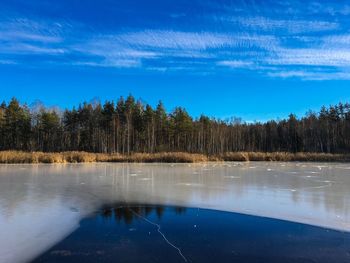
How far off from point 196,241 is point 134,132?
4644cm

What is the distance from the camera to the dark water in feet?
12.0

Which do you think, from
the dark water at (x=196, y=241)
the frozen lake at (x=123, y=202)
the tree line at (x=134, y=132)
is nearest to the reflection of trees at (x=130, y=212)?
the dark water at (x=196, y=241)

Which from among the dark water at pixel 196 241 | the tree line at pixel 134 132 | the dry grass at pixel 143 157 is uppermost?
the tree line at pixel 134 132

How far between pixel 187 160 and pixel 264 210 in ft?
61.8

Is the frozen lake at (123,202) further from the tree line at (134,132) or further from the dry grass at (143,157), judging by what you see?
the tree line at (134,132)

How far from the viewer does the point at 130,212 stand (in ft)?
19.9

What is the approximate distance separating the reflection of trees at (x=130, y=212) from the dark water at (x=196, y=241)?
16 mm

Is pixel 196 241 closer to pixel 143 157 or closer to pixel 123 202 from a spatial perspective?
pixel 123 202

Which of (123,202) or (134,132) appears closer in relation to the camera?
(123,202)

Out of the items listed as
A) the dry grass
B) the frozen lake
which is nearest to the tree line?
the dry grass

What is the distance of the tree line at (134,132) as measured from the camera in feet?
158

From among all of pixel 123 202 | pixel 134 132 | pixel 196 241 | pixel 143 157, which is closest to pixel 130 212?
pixel 123 202

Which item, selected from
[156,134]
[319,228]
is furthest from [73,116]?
[319,228]

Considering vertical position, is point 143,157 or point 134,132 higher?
point 134,132
